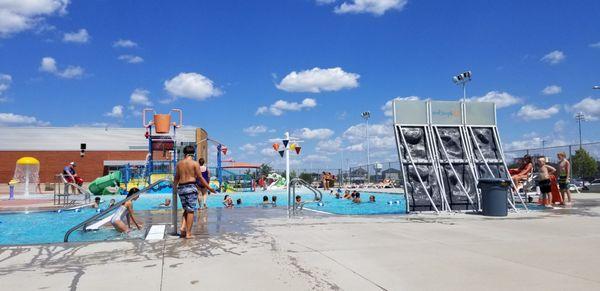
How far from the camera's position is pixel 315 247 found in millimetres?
7945

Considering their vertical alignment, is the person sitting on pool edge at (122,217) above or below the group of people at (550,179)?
below

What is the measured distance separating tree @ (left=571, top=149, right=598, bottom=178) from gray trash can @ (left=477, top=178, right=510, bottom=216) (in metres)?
17.1

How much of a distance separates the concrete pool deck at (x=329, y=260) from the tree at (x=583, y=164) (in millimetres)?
19262

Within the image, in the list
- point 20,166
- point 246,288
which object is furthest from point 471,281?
point 20,166

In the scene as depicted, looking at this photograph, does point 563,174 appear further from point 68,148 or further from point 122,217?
point 68,148

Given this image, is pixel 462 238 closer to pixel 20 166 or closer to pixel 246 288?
pixel 246 288

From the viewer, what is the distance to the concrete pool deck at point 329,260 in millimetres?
5594

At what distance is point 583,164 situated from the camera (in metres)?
28.8

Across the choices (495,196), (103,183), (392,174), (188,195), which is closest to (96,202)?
(188,195)

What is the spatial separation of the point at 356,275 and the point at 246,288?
1428 millimetres

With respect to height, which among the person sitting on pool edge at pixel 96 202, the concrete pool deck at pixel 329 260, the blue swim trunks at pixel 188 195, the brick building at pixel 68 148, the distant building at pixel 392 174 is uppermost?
the brick building at pixel 68 148

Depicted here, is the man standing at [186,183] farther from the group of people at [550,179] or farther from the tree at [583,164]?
the tree at [583,164]

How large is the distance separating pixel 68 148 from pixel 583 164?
69.0 m

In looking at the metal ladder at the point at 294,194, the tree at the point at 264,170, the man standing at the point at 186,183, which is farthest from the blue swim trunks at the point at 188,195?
the tree at the point at 264,170
